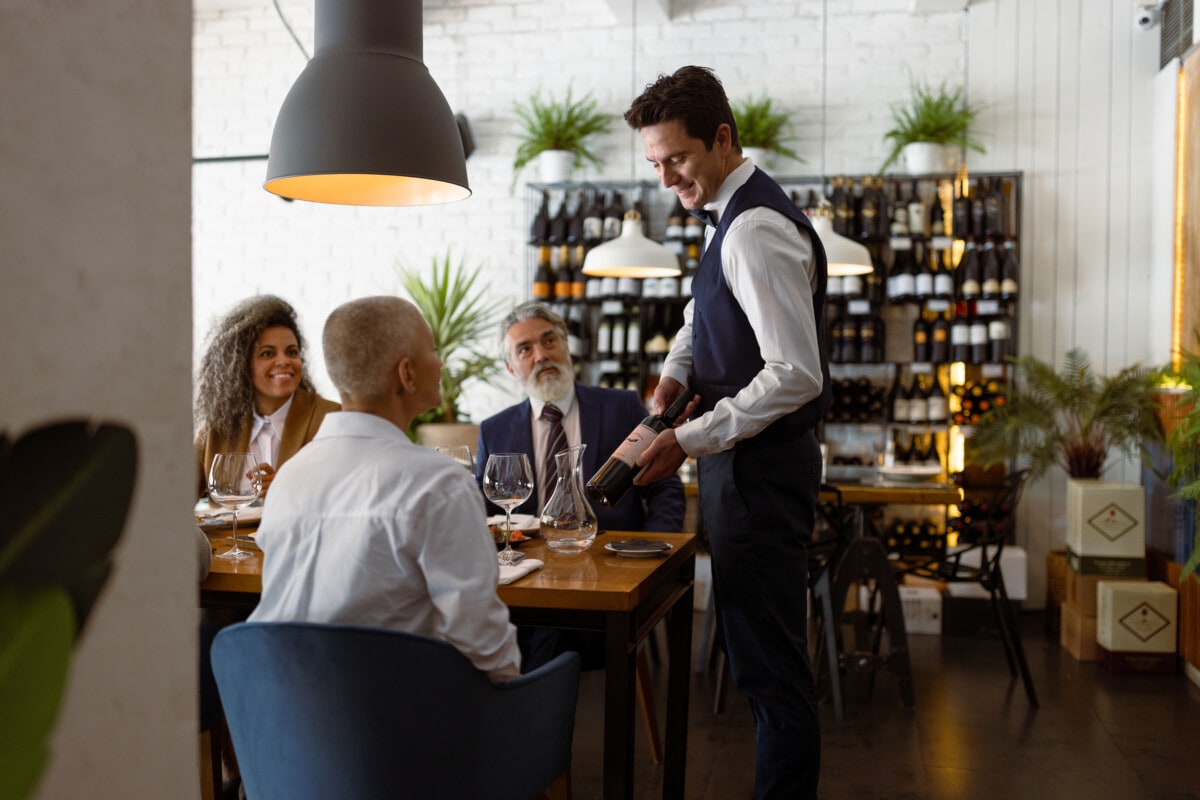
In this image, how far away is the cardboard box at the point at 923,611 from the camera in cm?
504

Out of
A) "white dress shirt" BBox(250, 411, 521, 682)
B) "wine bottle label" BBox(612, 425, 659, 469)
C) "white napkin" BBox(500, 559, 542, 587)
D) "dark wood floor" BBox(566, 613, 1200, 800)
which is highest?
"wine bottle label" BBox(612, 425, 659, 469)

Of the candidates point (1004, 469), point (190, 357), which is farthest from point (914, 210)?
point (190, 357)

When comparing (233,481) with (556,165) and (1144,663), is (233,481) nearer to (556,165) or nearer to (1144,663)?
(1144,663)

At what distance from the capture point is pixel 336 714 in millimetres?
1404

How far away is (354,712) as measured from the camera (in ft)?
4.59

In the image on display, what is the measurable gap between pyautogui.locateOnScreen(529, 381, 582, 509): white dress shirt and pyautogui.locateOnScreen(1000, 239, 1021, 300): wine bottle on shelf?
10.8ft

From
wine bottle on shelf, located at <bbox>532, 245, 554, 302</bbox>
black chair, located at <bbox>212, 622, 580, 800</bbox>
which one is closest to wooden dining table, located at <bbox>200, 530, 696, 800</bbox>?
black chair, located at <bbox>212, 622, 580, 800</bbox>

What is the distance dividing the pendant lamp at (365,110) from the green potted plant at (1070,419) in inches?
146

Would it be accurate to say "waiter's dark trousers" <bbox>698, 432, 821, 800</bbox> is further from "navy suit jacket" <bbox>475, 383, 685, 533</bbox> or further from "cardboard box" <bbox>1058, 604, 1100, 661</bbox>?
"cardboard box" <bbox>1058, 604, 1100, 661</bbox>

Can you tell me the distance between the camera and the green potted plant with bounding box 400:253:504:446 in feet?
19.4

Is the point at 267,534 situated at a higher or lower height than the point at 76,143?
lower

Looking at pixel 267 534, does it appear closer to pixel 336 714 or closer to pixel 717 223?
pixel 336 714

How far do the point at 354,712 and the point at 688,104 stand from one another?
1386 millimetres

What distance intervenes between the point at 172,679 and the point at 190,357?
0.19 metres
